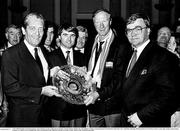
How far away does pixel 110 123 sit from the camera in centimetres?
310

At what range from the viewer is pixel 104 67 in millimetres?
3066

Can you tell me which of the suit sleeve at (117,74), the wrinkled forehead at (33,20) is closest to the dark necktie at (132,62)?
the suit sleeve at (117,74)

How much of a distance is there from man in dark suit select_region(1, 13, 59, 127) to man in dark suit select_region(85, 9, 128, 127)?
61 cm

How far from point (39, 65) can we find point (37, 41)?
216 millimetres

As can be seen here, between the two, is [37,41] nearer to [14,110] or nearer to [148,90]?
[14,110]

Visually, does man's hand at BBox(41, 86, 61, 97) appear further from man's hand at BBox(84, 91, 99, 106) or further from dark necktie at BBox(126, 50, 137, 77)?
dark necktie at BBox(126, 50, 137, 77)

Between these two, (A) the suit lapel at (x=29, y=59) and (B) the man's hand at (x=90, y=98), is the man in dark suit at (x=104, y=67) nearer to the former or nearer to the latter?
(B) the man's hand at (x=90, y=98)

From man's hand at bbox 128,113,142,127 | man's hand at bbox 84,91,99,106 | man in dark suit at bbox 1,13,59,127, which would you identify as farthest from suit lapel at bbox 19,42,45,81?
man's hand at bbox 128,113,142,127

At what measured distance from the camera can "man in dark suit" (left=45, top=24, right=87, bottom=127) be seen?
9.64ft

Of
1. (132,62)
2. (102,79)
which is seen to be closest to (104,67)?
(102,79)

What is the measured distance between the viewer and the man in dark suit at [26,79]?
262cm

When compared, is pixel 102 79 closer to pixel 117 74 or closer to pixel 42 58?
pixel 117 74

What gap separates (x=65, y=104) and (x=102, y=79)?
443 mm

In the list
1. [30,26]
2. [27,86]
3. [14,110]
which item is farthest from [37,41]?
[14,110]
